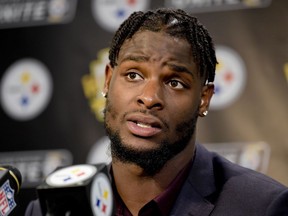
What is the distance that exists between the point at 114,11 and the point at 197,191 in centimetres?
106

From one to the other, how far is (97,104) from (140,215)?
905 mm

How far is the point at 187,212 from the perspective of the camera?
120cm

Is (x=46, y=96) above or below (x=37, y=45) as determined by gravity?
below

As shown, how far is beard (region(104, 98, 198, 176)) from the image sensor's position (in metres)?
1.16

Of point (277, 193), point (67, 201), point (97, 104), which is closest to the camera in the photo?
point (67, 201)

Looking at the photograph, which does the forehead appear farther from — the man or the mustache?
the mustache

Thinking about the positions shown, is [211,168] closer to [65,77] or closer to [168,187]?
[168,187]

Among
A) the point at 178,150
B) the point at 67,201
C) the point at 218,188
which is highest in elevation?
the point at 67,201

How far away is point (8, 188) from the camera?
831 mm

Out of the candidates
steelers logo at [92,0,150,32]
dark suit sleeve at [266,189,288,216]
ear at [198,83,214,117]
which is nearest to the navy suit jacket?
dark suit sleeve at [266,189,288,216]

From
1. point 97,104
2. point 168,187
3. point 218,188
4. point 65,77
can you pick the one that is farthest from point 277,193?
point 65,77

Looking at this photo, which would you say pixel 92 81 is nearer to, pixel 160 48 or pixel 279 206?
pixel 160 48

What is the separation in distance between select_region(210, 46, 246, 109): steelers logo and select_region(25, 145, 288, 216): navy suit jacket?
609 millimetres

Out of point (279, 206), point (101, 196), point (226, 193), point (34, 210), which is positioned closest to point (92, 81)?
point (34, 210)
